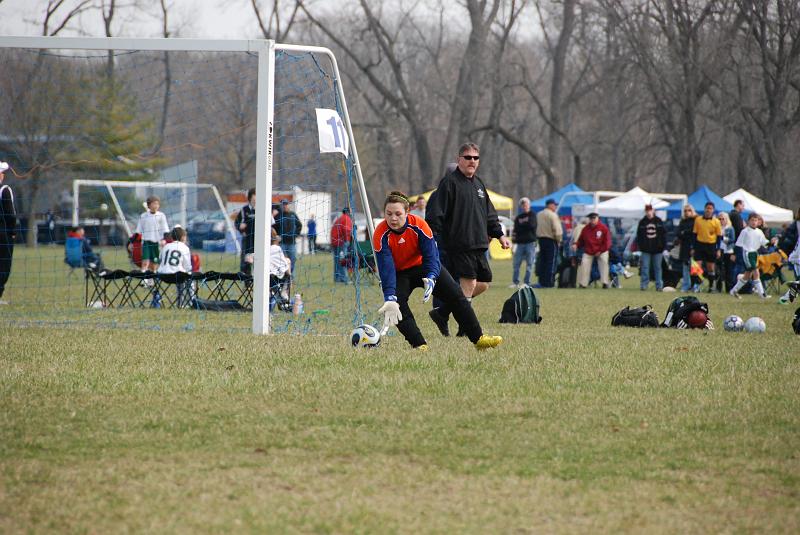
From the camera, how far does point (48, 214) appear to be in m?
21.5

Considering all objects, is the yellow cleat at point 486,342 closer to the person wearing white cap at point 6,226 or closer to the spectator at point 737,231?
the person wearing white cap at point 6,226

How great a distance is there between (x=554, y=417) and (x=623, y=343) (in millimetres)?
4221

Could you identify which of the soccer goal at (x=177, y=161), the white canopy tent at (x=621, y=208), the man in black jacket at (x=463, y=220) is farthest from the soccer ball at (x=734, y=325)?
the white canopy tent at (x=621, y=208)

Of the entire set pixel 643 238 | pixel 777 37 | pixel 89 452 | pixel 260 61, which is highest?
pixel 777 37

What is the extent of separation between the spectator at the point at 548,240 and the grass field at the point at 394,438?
44.2 ft

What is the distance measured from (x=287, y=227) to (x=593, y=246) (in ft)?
32.6

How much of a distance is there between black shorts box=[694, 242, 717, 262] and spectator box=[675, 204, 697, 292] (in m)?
0.15

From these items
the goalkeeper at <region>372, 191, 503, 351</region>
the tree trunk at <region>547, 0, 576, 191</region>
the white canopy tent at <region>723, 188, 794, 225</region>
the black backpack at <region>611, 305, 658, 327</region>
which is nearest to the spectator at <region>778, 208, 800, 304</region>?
the black backpack at <region>611, 305, 658, 327</region>

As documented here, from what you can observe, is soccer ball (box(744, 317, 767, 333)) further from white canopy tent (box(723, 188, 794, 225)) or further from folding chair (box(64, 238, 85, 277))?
white canopy tent (box(723, 188, 794, 225))

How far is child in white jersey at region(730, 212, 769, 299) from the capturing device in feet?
66.7

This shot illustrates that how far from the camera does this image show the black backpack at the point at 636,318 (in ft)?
43.0

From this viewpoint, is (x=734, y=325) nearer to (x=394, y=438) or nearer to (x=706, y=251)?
(x=394, y=438)

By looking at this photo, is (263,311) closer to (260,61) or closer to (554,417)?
(260,61)

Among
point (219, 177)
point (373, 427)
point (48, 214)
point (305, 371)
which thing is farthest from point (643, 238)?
point (219, 177)
